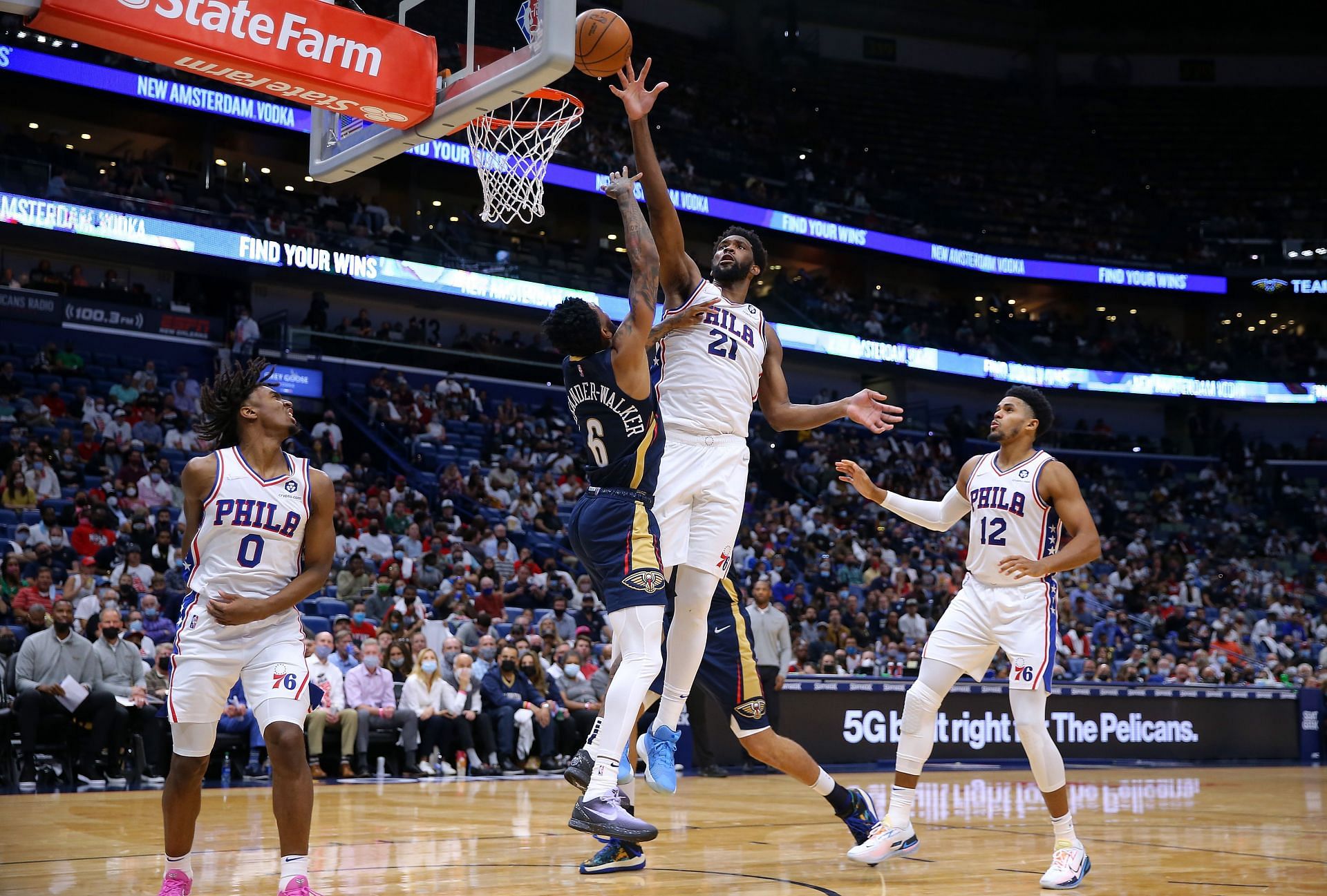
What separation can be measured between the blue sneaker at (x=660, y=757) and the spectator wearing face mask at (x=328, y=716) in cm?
647

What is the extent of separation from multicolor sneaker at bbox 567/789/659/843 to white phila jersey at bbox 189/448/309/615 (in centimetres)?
151

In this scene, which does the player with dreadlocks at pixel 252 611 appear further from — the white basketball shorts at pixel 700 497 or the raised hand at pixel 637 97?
the raised hand at pixel 637 97

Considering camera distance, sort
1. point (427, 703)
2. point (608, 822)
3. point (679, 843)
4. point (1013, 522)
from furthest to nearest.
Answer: point (427, 703)
point (679, 843)
point (1013, 522)
point (608, 822)

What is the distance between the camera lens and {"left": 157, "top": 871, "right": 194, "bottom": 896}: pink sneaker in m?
4.47

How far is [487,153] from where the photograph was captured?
895 centimetres

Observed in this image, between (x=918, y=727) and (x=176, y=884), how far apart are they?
11.6 feet

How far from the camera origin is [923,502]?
657 cm

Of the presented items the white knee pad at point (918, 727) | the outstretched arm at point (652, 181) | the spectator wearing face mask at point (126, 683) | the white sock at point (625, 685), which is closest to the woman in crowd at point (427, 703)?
the spectator wearing face mask at point (126, 683)

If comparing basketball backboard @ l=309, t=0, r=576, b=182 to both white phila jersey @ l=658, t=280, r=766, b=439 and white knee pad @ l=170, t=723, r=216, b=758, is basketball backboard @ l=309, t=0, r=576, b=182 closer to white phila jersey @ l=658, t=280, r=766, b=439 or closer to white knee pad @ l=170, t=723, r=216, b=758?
white phila jersey @ l=658, t=280, r=766, b=439

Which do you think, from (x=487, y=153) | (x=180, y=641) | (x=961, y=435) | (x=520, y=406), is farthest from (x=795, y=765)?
(x=961, y=435)

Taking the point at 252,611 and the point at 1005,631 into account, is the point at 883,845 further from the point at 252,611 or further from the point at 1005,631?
the point at 252,611

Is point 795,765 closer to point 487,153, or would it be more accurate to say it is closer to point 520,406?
point 487,153

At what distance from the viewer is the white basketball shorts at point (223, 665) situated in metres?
4.63

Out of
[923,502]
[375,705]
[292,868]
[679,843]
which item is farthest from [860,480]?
[375,705]
